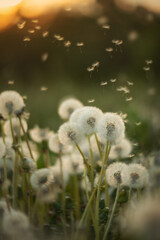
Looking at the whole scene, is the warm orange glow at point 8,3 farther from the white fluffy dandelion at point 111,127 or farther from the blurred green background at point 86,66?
the white fluffy dandelion at point 111,127

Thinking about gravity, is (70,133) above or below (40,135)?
below

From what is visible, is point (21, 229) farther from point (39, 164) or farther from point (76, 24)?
point (76, 24)

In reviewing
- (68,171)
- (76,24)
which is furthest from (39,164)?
(76,24)

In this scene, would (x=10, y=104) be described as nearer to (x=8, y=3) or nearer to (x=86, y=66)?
(x=8, y=3)

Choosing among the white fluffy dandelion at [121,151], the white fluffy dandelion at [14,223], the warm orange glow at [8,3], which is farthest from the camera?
the white fluffy dandelion at [121,151]

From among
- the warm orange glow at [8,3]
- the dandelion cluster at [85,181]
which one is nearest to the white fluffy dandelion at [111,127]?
the dandelion cluster at [85,181]

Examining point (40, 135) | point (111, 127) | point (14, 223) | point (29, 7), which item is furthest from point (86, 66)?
point (14, 223)
